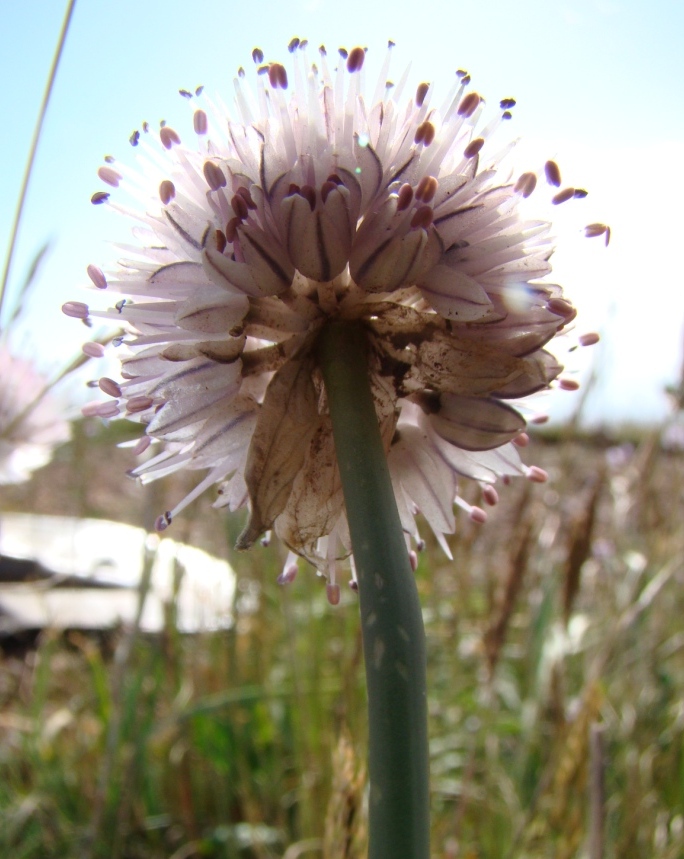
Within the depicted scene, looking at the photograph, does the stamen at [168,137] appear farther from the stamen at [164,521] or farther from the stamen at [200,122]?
the stamen at [164,521]

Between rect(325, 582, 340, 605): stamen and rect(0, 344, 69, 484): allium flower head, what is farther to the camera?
rect(0, 344, 69, 484): allium flower head

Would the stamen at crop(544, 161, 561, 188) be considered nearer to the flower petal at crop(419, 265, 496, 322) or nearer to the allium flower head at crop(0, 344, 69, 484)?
the flower petal at crop(419, 265, 496, 322)

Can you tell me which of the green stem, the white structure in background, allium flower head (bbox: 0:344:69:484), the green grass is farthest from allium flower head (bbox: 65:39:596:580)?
the white structure in background

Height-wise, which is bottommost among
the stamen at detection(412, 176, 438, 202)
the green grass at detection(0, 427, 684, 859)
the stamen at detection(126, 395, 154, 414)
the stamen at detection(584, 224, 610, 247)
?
the green grass at detection(0, 427, 684, 859)

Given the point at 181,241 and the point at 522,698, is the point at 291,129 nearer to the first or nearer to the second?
the point at 181,241

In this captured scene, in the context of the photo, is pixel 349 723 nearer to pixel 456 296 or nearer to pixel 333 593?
pixel 333 593

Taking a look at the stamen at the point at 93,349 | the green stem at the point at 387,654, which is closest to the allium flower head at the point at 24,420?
the stamen at the point at 93,349
